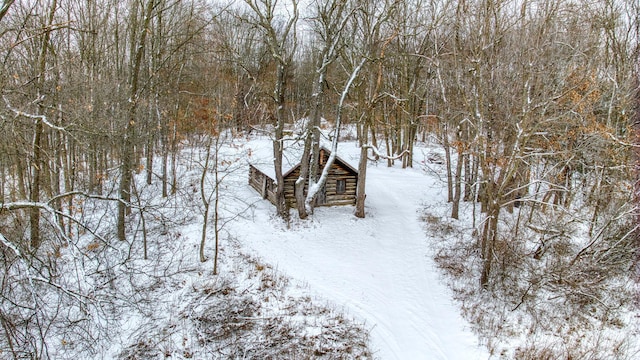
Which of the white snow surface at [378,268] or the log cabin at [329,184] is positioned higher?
the log cabin at [329,184]

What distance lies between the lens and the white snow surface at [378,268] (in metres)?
10.5

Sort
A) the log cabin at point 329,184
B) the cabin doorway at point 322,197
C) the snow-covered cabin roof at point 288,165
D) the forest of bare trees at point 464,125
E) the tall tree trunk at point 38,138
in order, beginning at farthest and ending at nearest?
the cabin doorway at point 322,197 → the log cabin at point 329,184 → the snow-covered cabin roof at point 288,165 → the forest of bare trees at point 464,125 → the tall tree trunk at point 38,138

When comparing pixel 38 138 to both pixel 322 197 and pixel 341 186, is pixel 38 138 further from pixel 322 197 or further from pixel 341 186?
pixel 341 186

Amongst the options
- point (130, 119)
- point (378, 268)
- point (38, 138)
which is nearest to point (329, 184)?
point (378, 268)

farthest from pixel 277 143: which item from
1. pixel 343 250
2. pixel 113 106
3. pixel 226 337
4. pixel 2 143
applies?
pixel 2 143

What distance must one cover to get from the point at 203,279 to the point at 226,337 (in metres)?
3.00

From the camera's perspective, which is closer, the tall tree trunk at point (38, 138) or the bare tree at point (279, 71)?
the tall tree trunk at point (38, 138)

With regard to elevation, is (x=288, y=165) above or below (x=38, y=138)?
below

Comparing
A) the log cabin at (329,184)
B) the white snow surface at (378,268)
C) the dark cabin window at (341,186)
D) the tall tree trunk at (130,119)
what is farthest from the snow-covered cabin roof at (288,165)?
the tall tree trunk at (130,119)

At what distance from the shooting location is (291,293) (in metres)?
12.4

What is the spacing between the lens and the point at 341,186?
810 inches

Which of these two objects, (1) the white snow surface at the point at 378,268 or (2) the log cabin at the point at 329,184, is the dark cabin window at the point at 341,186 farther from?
(1) the white snow surface at the point at 378,268

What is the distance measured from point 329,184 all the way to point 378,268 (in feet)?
21.9

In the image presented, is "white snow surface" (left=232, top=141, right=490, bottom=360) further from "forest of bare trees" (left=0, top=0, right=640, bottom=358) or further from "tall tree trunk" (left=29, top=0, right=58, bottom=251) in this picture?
"tall tree trunk" (left=29, top=0, right=58, bottom=251)
